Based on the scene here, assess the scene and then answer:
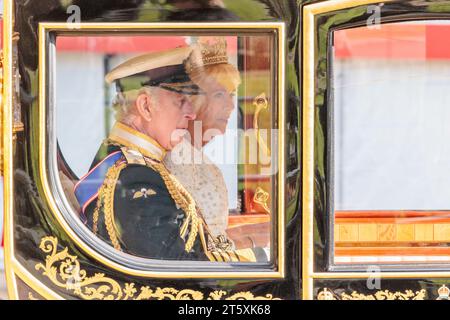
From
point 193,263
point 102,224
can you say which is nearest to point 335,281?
point 193,263

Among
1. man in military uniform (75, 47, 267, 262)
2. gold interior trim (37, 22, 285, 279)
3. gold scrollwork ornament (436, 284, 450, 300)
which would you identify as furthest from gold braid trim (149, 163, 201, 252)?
gold scrollwork ornament (436, 284, 450, 300)

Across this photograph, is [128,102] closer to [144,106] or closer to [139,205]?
[144,106]

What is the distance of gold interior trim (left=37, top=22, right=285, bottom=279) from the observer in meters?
1.95

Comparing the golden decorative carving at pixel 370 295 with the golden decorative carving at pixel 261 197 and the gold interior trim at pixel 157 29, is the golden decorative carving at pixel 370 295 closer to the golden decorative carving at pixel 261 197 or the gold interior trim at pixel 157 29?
the gold interior trim at pixel 157 29

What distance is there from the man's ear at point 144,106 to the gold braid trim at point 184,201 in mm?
151

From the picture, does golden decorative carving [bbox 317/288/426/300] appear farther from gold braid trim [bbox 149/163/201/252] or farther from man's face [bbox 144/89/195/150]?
man's face [bbox 144/89/195/150]

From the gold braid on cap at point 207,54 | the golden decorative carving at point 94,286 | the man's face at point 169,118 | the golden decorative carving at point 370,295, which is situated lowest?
the golden decorative carving at point 370,295

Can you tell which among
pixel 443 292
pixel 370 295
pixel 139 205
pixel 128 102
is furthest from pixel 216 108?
pixel 443 292

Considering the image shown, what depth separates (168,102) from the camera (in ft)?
6.68

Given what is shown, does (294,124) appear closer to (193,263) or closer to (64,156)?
(193,263)

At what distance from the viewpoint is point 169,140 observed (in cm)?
204

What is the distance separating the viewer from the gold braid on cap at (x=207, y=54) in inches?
78.6

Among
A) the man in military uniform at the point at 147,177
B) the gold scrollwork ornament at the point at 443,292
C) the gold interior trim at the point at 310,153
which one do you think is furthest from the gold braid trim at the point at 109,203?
the gold scrollwork ornament at the point at 443,292
